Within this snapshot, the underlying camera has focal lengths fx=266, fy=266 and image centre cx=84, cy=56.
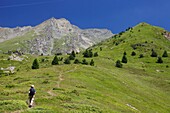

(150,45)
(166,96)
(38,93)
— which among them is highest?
(150,45)

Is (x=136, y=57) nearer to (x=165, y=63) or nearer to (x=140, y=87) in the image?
(x=165, y=63)

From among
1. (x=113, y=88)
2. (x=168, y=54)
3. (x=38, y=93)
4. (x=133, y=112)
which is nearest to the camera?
(x=38, y=93)

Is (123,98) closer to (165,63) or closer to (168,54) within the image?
(165,63)

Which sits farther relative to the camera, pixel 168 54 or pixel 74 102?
pixel 168 54

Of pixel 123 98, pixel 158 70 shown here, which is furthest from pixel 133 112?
pixel 158 70

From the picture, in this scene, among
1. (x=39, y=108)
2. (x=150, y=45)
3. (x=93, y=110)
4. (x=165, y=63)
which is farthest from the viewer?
(x=150, y=45)

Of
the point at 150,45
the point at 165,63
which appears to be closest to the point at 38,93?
the point at 165,63

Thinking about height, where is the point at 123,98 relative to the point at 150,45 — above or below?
below

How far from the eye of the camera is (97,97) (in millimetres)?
45594

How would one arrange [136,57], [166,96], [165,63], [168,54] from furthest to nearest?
[168,54], [136,57], [165,63], [166,96]

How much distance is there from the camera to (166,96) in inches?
2859

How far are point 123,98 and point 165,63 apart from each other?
84.3 meters

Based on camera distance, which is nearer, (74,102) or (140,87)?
(74,102)

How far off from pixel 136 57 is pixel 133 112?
10489 cm
